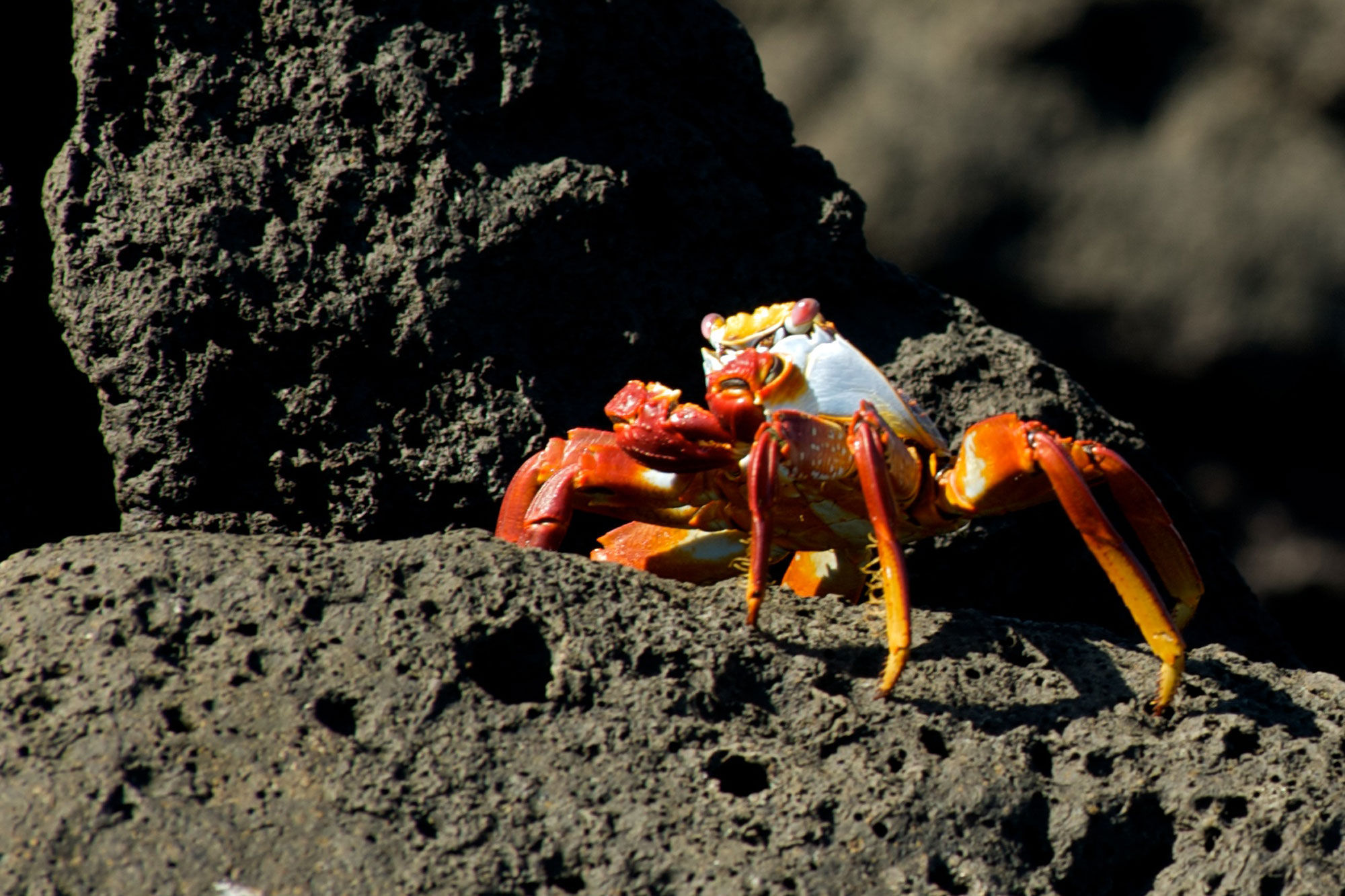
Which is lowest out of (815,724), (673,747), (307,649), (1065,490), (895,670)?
(307,649)

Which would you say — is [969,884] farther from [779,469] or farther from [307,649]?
[307,649]

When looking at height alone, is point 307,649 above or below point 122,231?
below

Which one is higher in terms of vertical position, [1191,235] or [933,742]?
[1191,235]

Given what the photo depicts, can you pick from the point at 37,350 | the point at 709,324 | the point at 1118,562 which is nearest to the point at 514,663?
the point at 709,324

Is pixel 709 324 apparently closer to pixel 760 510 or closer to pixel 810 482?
pixel 810 482

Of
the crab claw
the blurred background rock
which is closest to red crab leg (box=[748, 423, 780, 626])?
the crab claw

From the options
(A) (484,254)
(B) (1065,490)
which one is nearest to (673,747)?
(B) (1065,490)
